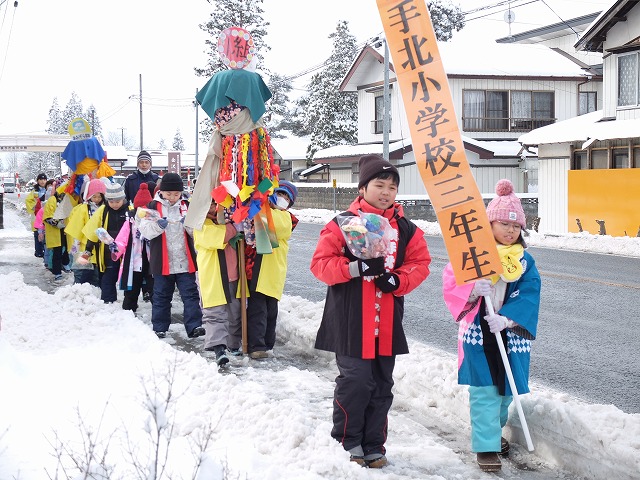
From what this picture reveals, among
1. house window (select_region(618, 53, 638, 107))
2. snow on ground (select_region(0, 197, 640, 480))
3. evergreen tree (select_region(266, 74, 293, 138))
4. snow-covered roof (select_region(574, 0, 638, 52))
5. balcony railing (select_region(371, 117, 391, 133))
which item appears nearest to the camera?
snow on ground (select_region(0, 197, 640, 480))

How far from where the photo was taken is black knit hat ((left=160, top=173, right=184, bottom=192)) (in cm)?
821

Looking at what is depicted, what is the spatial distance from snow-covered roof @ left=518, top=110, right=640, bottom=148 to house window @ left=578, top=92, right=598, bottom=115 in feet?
38.9

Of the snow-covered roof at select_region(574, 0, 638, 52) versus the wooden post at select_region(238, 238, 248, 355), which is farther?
the snow-covered roof at select_region(574, 0, 638, 52)

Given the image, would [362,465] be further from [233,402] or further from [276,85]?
[276,85]

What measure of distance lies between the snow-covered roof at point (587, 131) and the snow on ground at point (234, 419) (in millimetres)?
17067

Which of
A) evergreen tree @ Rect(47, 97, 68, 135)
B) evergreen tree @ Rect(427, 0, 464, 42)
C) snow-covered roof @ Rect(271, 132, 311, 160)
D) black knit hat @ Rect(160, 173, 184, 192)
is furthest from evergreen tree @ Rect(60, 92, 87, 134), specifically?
black knit hat @ Rect(160, 173, 184, 192)

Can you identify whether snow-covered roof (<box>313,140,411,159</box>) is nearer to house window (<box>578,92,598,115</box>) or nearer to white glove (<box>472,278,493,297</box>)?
house window (<box>578,92,598,115</box>)

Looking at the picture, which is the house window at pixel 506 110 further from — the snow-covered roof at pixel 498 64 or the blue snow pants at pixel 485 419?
the blue snow pants at pixel 485 419

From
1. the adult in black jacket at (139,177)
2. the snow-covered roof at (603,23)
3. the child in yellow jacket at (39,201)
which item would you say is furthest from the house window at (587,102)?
the adult in black jacket at (139,177)

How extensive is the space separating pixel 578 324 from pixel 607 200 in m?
14.7

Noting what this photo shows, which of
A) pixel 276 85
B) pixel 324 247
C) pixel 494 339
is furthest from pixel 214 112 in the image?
pixel 276 85

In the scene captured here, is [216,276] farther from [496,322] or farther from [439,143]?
[496,322]

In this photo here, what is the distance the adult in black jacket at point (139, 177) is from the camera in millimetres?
11477

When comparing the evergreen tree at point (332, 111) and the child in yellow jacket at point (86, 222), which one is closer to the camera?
the child in yellow jacket at point (86, 222)
